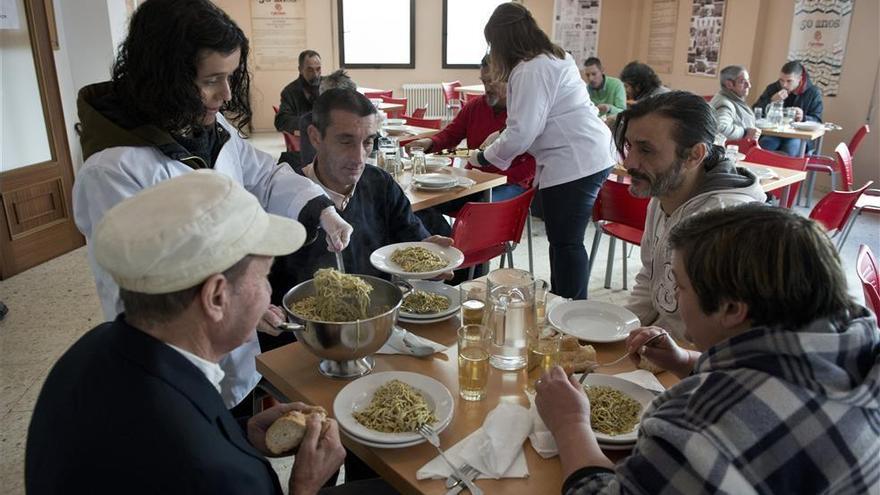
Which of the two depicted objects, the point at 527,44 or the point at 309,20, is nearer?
the point at 527,44

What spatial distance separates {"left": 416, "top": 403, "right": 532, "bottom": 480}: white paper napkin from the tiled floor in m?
1.48

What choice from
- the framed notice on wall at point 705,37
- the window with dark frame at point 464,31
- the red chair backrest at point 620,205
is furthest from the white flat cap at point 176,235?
the window with dark frame at point 464,31

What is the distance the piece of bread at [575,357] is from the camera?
1512mm

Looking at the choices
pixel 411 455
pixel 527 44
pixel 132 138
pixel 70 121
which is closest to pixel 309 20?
pixel 70 121

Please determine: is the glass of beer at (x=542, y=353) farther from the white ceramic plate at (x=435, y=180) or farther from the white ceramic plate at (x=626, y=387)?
the white ceramic plate at (x=435, y=180)

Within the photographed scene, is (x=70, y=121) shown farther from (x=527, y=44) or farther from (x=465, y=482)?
(x=465, y=482)

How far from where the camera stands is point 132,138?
5.23 ft

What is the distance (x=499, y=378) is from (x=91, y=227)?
1.12m

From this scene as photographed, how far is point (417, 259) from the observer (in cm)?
207

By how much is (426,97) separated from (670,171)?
8941mm

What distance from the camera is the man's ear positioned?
3.11 feet

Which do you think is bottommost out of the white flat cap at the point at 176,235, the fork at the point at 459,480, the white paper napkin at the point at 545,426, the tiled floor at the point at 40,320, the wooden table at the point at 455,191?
the tiled floor at the point at 40,320

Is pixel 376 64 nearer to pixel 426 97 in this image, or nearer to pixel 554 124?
pixel 426 97

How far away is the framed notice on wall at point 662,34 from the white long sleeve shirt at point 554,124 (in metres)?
6.49
